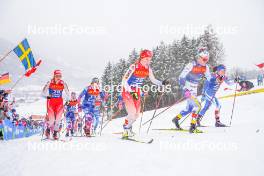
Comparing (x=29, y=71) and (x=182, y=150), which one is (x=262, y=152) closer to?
(x=182, y=150)

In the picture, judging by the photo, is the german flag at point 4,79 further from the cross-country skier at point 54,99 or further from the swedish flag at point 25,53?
the cross-country skier at point 54,99

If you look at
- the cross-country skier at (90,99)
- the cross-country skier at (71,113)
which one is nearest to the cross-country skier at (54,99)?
the cross-country skier at (90,99)

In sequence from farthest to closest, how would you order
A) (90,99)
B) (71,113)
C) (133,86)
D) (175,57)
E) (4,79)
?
(175,57), (71,113), (4,79), (90,99), (133,86)

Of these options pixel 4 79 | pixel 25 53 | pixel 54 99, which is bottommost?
pixel 54 99

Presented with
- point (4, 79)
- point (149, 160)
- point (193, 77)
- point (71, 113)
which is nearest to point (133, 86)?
point (193, 77)

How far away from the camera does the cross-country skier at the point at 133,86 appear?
8.20 metres

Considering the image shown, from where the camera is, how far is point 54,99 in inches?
380

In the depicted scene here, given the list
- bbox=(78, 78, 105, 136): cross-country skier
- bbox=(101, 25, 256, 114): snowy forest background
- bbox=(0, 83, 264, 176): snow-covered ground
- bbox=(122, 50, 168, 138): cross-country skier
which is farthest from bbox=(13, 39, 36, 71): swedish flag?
bbox=(101, 25, 256, 114): snowy forest background

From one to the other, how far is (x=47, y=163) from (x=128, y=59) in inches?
1873

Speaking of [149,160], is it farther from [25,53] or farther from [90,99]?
[25,53]

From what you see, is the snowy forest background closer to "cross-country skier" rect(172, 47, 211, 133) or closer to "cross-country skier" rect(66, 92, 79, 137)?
"cross-country skier" rect(66, 92, 79, 137)
